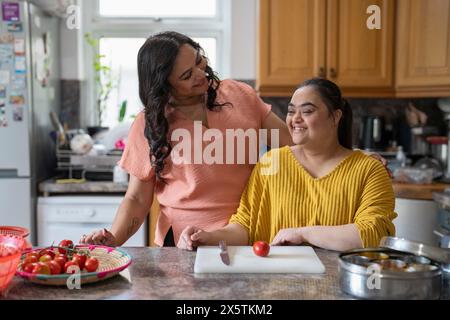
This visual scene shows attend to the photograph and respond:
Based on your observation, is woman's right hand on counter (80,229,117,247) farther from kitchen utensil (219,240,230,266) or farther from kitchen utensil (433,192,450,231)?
kitchen utensil (433,192,450,231)

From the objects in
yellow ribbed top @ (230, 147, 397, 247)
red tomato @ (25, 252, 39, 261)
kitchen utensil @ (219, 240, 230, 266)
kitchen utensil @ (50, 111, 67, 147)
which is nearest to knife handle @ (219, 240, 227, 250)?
kitchen utensil @ (219, 240, 230, 266)

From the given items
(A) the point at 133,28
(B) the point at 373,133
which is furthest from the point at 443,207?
(A) the point at 133,28

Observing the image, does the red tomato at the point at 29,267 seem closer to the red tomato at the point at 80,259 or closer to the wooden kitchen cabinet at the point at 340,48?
the red tomato at the point at 80,259

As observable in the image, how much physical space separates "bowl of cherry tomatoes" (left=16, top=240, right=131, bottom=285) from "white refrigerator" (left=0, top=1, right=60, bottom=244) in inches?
75.0

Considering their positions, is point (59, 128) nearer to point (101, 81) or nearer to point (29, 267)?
point (101, 81)

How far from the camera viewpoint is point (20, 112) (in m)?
3.12

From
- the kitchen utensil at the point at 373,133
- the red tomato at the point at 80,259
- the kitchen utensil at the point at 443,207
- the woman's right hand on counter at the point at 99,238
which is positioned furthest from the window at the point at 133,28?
the red tomato at the point at 80,259

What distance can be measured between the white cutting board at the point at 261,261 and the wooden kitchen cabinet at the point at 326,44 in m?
2.06

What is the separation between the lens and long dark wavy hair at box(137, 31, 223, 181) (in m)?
1.75

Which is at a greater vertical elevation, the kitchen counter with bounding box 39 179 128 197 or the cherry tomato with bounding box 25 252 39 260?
the cherry tomato with bounding box 25 252 39 260

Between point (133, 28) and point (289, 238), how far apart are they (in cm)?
267
